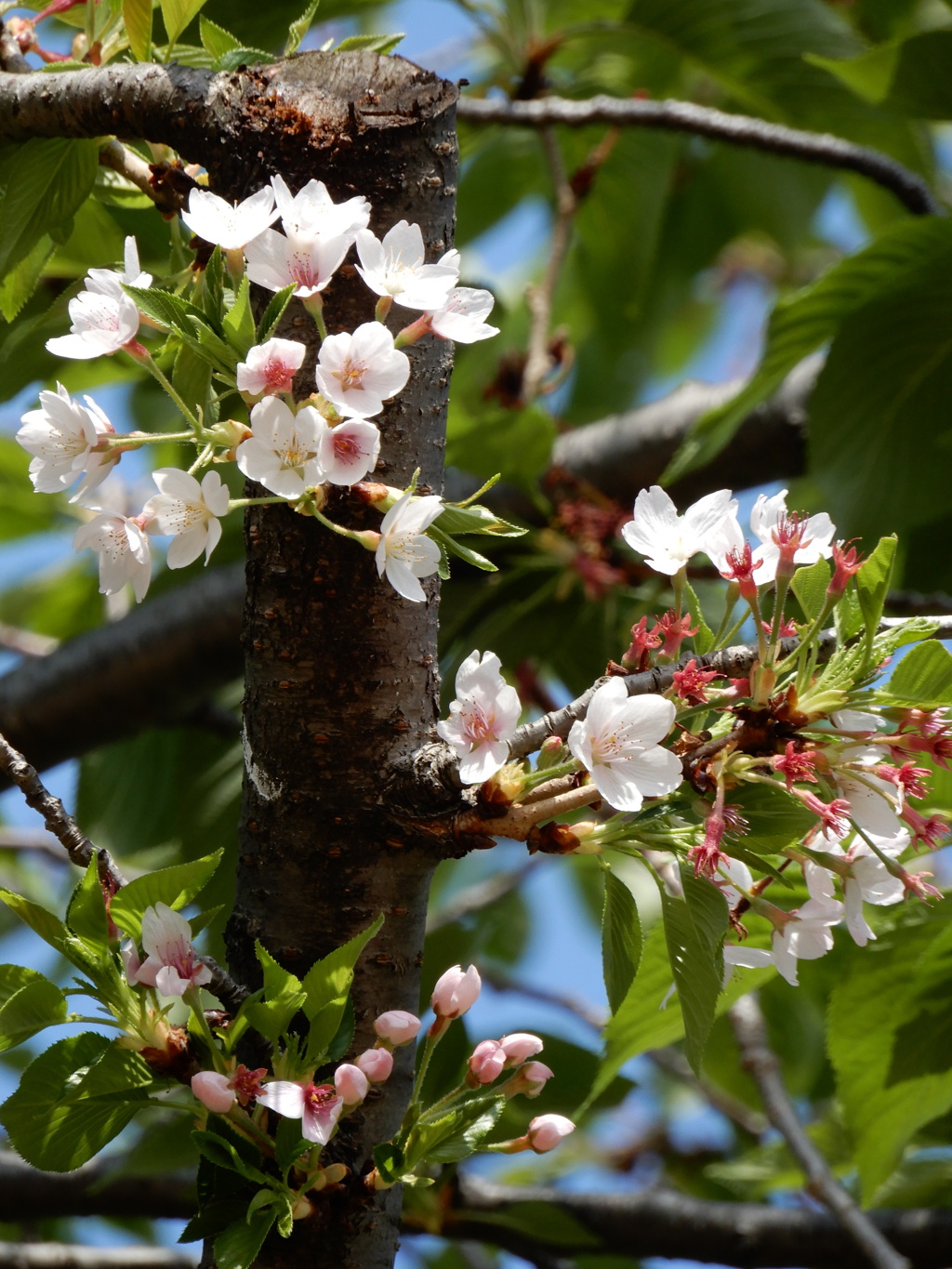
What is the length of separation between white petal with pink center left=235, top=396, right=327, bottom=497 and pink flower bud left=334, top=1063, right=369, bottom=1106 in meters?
0.36

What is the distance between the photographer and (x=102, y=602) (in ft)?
8.73

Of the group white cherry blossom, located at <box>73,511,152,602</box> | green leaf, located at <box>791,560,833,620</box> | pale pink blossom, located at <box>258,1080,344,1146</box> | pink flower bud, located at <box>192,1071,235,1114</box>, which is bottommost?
pale pink blossom, located at <box>258,1080,344,1146</box>

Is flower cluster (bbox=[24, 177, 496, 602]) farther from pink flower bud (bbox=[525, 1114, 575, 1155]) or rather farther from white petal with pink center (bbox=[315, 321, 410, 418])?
pink flower bud (bbox=[525, 1114, 575, 1155])

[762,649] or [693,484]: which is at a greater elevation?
[762,649]

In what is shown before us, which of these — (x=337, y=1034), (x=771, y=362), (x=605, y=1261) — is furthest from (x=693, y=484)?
(x=337, y=1034)

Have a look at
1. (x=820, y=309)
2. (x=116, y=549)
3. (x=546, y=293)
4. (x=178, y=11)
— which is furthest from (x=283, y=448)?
(x=546, y=293)

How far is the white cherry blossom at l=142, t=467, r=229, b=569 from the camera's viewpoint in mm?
786

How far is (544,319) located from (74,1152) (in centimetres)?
143

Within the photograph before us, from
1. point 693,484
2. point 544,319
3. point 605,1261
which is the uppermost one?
point 544,319

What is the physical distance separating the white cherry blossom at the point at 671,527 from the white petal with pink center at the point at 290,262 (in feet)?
0.84

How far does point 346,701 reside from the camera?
2.91ft

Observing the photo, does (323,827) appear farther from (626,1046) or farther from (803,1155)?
(803,1155)

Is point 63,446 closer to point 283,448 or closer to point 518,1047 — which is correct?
point 283,448

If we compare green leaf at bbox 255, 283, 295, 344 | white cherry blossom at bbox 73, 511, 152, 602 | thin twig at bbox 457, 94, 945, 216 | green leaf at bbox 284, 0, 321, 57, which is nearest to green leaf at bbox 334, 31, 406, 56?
green leaf at bbox 284, 0, 321, 57
